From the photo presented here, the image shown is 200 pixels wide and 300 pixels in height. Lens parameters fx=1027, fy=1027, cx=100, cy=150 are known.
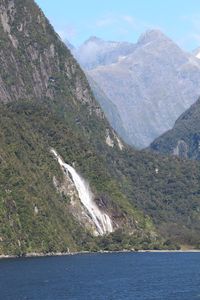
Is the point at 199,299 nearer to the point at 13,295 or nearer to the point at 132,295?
the point at 132,295

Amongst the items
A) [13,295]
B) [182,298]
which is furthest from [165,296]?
[13,295]

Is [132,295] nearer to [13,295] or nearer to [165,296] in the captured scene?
[165,296]

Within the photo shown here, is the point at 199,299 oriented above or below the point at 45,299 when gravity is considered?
below

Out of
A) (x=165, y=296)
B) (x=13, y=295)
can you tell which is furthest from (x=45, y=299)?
(x=165, y=296)

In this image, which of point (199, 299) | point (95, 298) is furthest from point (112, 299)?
point (199, 299)

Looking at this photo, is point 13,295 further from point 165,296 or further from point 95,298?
point 165,296

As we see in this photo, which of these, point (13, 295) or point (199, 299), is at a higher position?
point (13, 295)

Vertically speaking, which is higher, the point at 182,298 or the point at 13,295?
the point at 13,295
